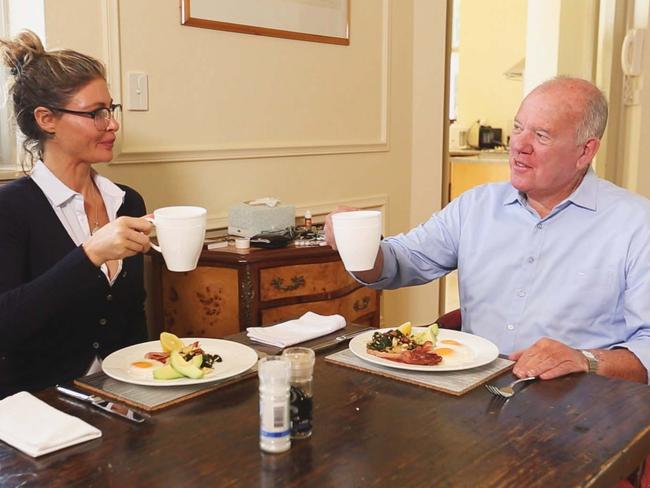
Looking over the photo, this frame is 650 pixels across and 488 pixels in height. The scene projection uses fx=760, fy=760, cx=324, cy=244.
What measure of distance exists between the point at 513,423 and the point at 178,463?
541 millimetres

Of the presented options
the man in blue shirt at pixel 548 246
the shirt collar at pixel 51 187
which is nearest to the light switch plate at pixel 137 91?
the shirt collar at pixel 51 187

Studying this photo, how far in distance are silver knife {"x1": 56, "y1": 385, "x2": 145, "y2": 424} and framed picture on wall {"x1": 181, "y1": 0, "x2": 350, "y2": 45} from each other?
1776 millimetres

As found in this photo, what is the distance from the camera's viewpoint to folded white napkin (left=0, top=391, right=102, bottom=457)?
3.68 ft

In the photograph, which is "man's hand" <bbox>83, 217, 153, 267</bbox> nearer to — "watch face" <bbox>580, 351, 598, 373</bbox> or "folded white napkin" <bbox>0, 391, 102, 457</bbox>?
"folded white napkin" <bbox>0, 391, 102, 457</bbox>

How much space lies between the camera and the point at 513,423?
1.24 metres

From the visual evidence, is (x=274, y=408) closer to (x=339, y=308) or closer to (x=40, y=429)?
(x=40, y=429)

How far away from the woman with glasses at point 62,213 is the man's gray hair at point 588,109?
3.94 ft

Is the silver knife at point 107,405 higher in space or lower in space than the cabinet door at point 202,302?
higher

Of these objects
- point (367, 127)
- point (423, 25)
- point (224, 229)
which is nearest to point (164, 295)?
point (224, 229)

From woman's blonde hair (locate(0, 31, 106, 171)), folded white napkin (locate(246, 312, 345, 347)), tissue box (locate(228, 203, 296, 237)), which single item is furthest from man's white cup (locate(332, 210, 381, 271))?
tissue box (locate(228, 203, 296, 237))

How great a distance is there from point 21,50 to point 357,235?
1188 mm

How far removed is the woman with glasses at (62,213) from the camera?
190cm

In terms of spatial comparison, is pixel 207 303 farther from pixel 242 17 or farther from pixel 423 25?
pixel 423 25

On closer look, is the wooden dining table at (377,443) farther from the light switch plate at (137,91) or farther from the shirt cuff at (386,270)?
the light switch plate at (137,91)
